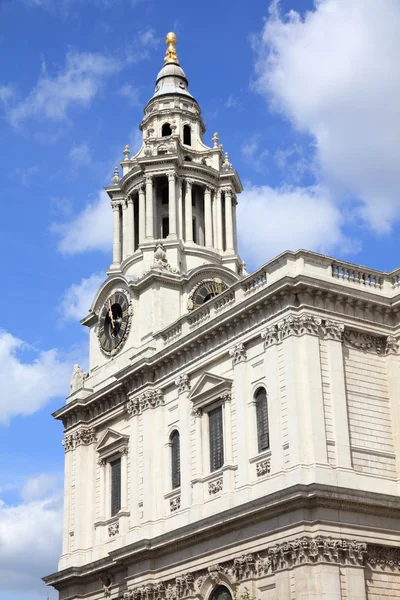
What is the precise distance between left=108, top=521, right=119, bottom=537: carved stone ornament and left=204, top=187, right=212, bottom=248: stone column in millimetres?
15402

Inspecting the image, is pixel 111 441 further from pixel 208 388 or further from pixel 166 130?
pixel 166 130

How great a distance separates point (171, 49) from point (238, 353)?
2790 centimetres

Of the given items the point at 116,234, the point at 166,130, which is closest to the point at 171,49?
the point at 166,130

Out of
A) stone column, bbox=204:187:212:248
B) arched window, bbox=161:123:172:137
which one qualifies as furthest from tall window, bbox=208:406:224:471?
arched window, bbox=161:123:172:137

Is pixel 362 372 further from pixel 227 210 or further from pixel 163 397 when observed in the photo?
pixel 227 210

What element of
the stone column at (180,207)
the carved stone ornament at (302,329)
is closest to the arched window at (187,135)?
the stone column at (180,207)

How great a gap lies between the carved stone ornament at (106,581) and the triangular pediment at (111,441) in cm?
584

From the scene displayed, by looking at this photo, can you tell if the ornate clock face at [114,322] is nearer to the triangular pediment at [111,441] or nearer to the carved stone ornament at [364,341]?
the triangular pediment at [111,441]

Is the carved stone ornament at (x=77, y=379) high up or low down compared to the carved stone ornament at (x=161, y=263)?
down

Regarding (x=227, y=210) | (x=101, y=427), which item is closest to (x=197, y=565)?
(x=101, y=427)

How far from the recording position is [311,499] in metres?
33.1

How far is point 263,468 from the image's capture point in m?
36.2

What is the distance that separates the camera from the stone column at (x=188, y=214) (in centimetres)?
5213

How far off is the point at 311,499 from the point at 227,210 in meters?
24.2
